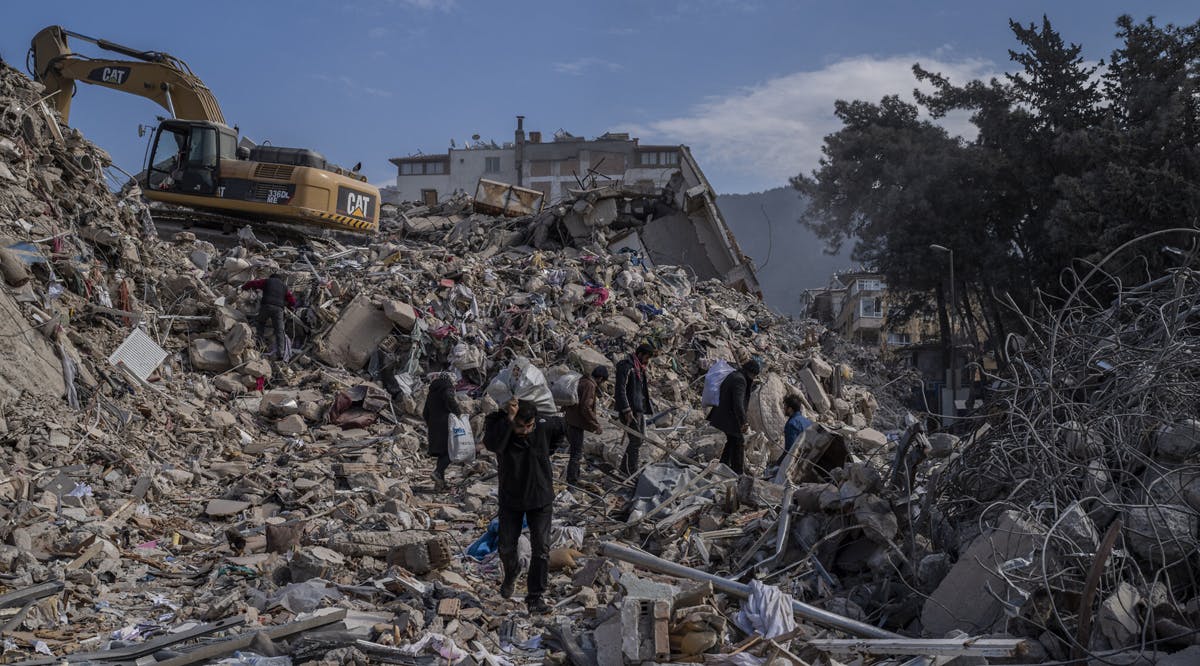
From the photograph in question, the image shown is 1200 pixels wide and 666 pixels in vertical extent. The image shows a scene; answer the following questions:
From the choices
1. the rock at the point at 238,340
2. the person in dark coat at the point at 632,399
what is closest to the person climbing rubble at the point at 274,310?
the rock at the point at 238,340

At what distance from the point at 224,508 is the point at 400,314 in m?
5.23

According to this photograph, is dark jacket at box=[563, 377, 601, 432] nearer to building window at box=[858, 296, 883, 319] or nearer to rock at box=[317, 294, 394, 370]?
rock at box=[317, 294, 394, 370]

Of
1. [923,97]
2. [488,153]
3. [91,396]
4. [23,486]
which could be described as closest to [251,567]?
[23,486]

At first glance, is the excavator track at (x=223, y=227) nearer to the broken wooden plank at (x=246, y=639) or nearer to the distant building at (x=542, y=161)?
the broken wooden plank at (x=246, y=639)

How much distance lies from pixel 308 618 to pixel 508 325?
29.3ft

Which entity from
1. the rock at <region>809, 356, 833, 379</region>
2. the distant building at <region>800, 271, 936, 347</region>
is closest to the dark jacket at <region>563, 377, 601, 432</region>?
the rock at <region>809, 356, 833, 379</region>

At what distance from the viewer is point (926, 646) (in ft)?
16.6

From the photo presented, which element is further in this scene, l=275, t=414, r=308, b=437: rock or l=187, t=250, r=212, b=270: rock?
l=187, t=250, r=212, b=270: rock

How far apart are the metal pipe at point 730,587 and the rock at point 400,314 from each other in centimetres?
748

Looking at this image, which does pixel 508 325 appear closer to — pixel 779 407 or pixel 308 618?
pixel 779 407

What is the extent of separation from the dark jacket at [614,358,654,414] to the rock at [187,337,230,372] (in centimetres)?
536

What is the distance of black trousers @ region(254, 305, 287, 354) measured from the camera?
13.0m

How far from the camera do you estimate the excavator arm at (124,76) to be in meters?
15.9

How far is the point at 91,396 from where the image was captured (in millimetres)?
9719
